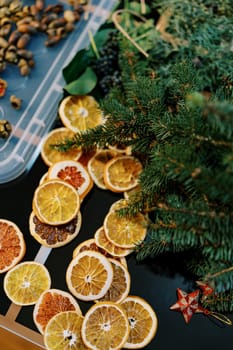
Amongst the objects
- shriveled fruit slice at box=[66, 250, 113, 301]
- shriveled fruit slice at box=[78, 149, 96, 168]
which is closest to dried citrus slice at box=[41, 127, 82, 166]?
shriveled fruit slice at box=[78, 149, 96, 168]

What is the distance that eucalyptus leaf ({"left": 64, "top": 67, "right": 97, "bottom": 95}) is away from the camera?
3.66 ft

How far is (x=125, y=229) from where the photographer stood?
3.28 feet

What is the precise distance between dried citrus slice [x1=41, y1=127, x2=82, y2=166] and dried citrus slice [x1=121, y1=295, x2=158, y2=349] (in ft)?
1.07

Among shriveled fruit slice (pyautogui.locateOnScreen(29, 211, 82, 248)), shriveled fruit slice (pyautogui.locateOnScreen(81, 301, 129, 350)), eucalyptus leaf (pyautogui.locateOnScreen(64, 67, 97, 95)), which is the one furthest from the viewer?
eucalyptus leaf (pyautogui.locateOnScreen(64, 67, 97, 95))

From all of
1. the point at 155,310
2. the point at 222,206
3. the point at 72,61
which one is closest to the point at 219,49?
the point at 72,61

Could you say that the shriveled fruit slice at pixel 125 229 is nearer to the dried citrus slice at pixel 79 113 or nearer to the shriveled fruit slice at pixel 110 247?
the shriveled fruit slice at pixel 110 247

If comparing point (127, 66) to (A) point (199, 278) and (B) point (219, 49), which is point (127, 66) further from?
(A) point (199, 278)

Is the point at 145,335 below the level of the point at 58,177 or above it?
below

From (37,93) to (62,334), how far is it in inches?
21.4

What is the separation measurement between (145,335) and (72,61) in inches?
24.2

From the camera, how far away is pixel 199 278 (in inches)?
38.9

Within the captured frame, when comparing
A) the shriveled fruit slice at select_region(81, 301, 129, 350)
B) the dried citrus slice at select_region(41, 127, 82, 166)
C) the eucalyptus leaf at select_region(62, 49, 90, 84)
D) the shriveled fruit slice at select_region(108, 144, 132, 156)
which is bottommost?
the shriveled fruit slice at select_region(81, 301, 129, 350)

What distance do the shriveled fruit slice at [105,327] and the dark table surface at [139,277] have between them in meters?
0.06

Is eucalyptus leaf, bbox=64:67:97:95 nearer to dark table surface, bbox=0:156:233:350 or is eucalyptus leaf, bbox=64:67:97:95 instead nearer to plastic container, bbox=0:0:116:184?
plastic container, bbox=0:0:116:184
